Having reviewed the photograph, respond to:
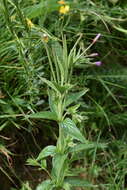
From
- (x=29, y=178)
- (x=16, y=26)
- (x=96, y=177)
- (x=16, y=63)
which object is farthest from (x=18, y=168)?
(x=16, y=26)

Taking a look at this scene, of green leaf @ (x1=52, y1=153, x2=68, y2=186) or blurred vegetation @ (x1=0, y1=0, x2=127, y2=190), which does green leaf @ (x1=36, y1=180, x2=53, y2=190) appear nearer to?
green leaf @ (x1=52, y1=153, x2=68, y2=186)

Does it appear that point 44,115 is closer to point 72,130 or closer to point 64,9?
point 72,130

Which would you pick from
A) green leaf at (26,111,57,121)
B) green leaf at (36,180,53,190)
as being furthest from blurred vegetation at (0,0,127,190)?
green leaf at (26,111,57,121)

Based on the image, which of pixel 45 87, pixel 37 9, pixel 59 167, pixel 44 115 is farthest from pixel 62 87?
pixel 37 9

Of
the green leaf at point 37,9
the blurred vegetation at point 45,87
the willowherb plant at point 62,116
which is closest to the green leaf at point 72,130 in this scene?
the willowherb plant at point 62,116

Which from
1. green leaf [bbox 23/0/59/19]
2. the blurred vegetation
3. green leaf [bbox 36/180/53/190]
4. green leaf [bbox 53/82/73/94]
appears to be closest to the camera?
green leaf [bbox 53/82/73/94]

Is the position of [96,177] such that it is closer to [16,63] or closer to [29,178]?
[29,178]
